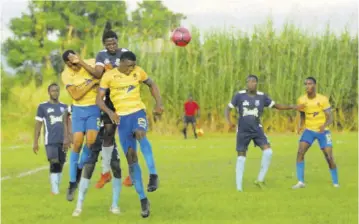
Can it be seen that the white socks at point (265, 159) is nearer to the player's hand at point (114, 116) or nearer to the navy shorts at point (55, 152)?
the navy shorts at point (55, 152)

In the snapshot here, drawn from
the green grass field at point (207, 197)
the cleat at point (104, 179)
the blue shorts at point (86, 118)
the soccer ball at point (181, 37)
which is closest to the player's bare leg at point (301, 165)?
the green grass field at point (207, 197)

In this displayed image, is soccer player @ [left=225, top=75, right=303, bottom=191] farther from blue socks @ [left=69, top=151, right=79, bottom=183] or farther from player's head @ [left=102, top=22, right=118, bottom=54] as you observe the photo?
player's head @ [left=102, top=22, right=118, bottom=54]

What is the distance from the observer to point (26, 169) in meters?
21.4

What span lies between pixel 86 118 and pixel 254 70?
28355mm

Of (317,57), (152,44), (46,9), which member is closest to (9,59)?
(46,9)

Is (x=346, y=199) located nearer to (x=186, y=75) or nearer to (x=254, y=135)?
(x=254, y=135)

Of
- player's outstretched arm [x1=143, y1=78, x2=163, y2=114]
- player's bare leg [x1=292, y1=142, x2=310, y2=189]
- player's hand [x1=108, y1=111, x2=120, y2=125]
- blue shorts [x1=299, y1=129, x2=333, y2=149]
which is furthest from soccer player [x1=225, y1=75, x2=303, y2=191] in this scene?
player's hand [x1=108, y1=111, x2=120, y2=125]

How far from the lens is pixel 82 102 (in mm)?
12039

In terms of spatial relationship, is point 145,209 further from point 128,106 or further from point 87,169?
point 128,106

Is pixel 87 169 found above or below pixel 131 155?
below

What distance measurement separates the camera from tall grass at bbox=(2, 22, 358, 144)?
3925 centimetres

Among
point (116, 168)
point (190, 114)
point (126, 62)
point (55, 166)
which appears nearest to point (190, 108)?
point (190, 114)

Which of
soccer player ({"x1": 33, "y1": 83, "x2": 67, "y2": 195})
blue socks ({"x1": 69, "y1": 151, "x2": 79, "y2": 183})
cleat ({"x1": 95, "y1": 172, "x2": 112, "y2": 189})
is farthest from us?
cleat ({"x1": 95, "y1": 172, "x2": 112, "y2": 189})

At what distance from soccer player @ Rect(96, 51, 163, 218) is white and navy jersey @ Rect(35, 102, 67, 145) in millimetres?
3799
